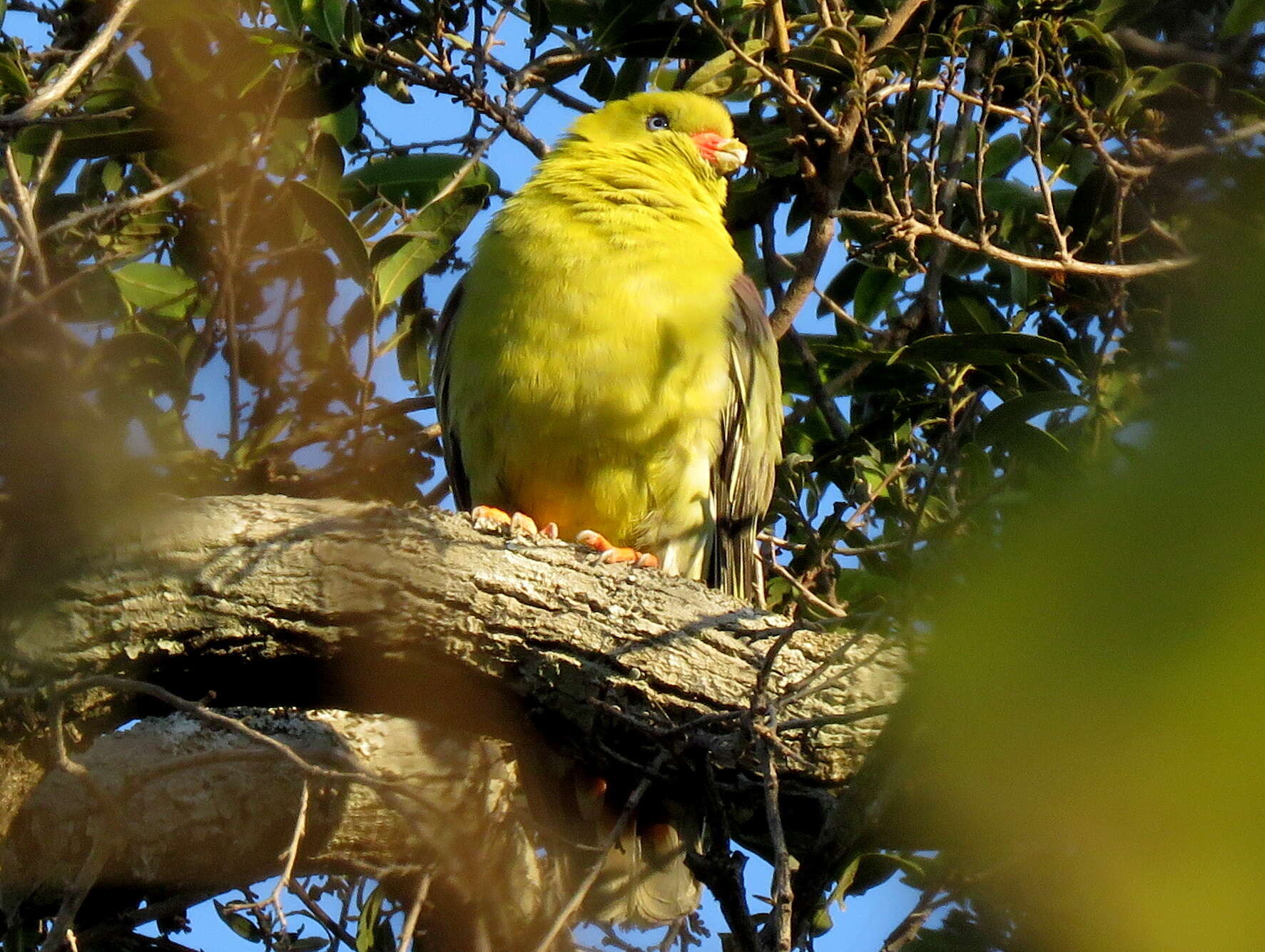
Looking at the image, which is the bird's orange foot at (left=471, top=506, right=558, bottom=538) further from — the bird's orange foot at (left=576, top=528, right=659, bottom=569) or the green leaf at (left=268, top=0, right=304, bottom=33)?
the green leaf at (left=268, top=0, right=304, bottom=33)

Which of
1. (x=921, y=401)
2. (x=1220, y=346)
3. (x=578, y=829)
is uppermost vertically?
(x=1220, y=346)

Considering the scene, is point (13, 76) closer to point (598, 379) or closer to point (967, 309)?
point (598, 379)

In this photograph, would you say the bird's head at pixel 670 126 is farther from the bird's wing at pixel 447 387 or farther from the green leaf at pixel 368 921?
the green leaf at pixel 368 921

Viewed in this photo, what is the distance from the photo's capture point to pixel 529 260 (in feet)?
13.0

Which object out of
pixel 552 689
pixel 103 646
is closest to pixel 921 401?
pixel 552 689

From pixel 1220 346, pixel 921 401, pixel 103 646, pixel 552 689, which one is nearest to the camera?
pixel 1220 346

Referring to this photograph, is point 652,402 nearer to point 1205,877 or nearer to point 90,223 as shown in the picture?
point 90,223

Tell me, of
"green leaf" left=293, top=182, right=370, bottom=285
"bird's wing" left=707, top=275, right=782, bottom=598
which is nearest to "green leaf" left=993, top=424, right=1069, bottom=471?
"bird's wing" left=707, top=275, right=782, bottom=598

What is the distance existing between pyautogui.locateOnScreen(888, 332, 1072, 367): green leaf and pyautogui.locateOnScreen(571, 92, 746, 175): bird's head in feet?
4.26

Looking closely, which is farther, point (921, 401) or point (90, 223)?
point (921, 401)

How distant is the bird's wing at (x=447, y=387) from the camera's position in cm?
418

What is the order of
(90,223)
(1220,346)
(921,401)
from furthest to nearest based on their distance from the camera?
(921,401), (90,223), (1220,346)

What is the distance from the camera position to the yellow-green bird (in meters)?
3.82

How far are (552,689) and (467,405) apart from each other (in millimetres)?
A: 1205
